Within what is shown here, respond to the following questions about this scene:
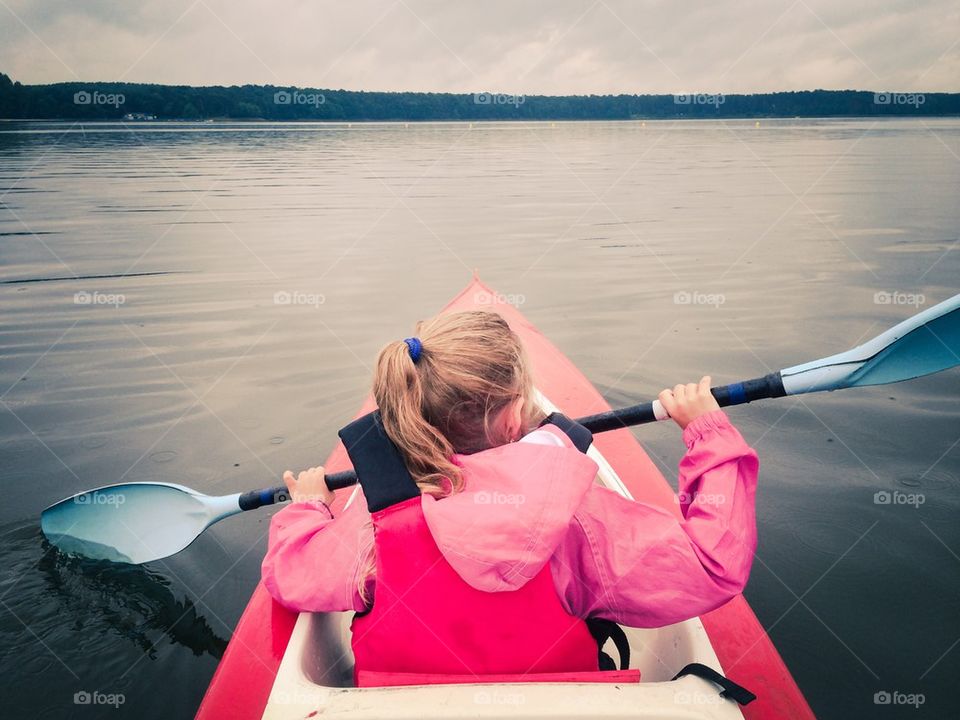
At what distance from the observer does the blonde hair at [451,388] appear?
5.09ft

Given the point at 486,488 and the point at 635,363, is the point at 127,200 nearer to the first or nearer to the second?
the point at 635,363

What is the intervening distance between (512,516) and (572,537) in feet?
0.82

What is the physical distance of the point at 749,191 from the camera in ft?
48.3

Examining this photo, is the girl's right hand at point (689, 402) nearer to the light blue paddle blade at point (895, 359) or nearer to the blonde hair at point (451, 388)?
the blonde hair at point (451, 388)

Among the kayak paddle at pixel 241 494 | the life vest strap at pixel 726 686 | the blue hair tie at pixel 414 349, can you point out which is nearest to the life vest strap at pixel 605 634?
the life vest strap at pixel 726 686

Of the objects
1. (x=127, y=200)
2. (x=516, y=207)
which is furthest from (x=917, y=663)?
(x=127, y=200)

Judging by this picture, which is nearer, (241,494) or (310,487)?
(310,487)

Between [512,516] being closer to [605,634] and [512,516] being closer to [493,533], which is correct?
[493,533]

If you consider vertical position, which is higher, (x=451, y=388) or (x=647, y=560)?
(x=451, y=388)

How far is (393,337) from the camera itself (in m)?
6.54

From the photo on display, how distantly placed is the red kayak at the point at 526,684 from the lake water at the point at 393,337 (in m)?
0.78

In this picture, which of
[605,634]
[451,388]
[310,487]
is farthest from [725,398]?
[310,487]

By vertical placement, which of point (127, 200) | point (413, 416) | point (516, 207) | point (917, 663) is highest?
point (127, 200)

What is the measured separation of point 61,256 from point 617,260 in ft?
24.0
